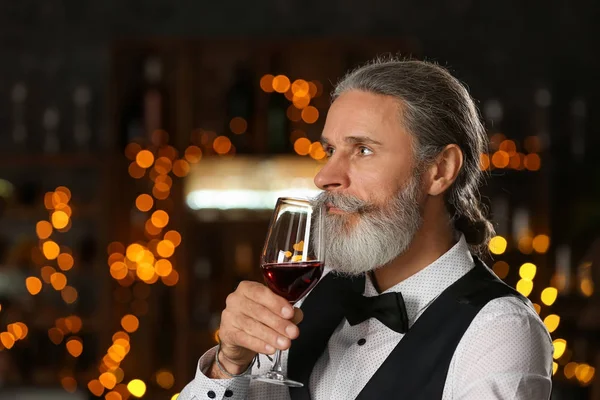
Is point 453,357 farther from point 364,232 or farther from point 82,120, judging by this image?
point 82,120

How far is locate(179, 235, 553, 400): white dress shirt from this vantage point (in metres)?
1.48

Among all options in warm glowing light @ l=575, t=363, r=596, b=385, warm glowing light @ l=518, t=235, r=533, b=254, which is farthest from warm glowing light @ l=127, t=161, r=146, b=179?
warm glowing light @ l=575, t=363, r=596, b=385

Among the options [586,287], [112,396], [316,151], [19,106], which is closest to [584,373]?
[586,287]

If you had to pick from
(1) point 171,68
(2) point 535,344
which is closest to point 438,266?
(2) point 535,344

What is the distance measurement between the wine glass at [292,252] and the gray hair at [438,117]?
40 centimetres

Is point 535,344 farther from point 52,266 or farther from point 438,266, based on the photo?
point 52,266

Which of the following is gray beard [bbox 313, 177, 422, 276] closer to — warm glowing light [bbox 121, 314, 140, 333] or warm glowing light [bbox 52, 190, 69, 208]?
warm glowing light [bbox 121, 314, 140, 333]

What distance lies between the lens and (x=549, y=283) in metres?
4.23

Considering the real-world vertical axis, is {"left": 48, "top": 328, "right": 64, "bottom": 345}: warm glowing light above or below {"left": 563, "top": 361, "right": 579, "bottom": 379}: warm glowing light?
above

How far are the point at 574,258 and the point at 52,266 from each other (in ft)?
8.54

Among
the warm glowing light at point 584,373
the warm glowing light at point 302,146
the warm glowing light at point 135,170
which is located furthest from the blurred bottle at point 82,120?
the warm glowing light at point 584,373

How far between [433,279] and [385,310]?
137mm

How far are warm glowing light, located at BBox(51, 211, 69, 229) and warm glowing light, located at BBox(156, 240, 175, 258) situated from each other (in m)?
0.55

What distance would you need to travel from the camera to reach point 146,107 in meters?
4.30
